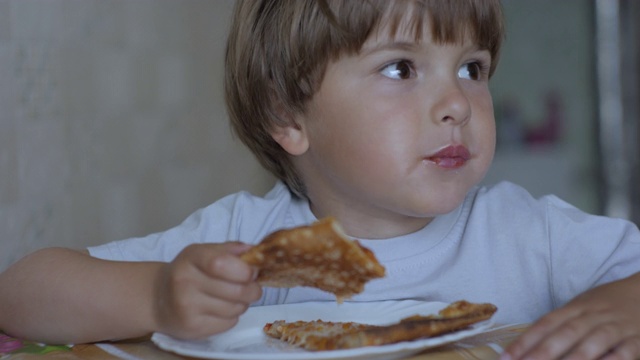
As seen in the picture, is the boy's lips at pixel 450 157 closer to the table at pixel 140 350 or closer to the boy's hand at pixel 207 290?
the table at pixel 140 350

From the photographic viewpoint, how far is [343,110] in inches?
50.3

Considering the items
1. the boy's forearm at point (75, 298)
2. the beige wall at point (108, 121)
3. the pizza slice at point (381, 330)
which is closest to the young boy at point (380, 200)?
the boy's forearm at point (75, 298)

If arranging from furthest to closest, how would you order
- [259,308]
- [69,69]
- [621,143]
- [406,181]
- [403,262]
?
[621,143]
[69,69]
[403,262]
[406,181]
[259,308]

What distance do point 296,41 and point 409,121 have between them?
0.24m

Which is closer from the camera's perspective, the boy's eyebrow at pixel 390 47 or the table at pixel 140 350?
the table at pixel 140 350

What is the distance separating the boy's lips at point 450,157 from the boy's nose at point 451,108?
0.12ft


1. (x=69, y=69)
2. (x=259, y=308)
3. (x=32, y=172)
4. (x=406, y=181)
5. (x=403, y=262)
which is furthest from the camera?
(x=69, y=69)

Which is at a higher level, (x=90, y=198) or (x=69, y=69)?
(x=69, y=69)

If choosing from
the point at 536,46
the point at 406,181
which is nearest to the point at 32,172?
the point at 406,181

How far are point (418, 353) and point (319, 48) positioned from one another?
56 cm

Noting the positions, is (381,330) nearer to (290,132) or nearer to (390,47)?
(390,47)

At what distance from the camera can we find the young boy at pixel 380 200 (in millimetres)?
1092

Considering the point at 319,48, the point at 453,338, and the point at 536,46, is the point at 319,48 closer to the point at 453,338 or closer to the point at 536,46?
the point at 453,338

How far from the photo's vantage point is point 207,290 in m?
0.91
